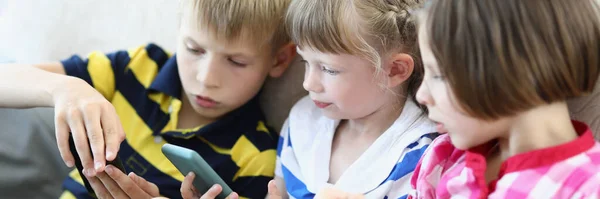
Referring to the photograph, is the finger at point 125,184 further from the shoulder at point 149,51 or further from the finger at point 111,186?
the shoulder at point 149,51

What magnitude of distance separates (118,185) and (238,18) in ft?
1.01

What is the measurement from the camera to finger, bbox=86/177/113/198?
93cm

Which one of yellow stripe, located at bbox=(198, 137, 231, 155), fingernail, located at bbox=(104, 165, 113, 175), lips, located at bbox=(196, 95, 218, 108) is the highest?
fingernail, located at bbox=(104, 165, 113, 175)

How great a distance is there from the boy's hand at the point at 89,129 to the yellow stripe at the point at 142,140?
0.20 meters

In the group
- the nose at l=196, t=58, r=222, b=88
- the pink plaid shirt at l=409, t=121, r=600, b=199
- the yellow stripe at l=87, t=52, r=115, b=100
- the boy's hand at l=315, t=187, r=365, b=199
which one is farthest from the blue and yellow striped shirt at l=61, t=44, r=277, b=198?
the pink plaid shirt at l=409, t=121, r=600, b=199

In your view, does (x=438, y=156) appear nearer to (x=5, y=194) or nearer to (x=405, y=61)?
(x=405, y=61)

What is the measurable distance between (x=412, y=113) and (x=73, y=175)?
60cm

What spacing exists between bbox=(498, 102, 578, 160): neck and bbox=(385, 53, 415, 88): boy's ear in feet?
0.81

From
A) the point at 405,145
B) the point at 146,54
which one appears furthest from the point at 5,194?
the point at 405,145

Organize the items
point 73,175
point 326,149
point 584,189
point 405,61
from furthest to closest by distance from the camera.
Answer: point 73,175
point 326,149
point 405,61
point 584,189

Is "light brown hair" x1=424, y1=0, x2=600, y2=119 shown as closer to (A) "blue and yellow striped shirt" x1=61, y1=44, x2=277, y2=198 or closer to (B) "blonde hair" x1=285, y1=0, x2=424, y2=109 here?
(B) "blonde hair" x1=285, y1=0, x2=424, y2=109

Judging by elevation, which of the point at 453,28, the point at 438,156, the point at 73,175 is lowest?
the point at 73,175

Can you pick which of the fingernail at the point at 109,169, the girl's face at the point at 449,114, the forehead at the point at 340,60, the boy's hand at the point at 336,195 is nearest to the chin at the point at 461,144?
the girl's face at the point at 449,114

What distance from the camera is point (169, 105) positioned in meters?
1.12
